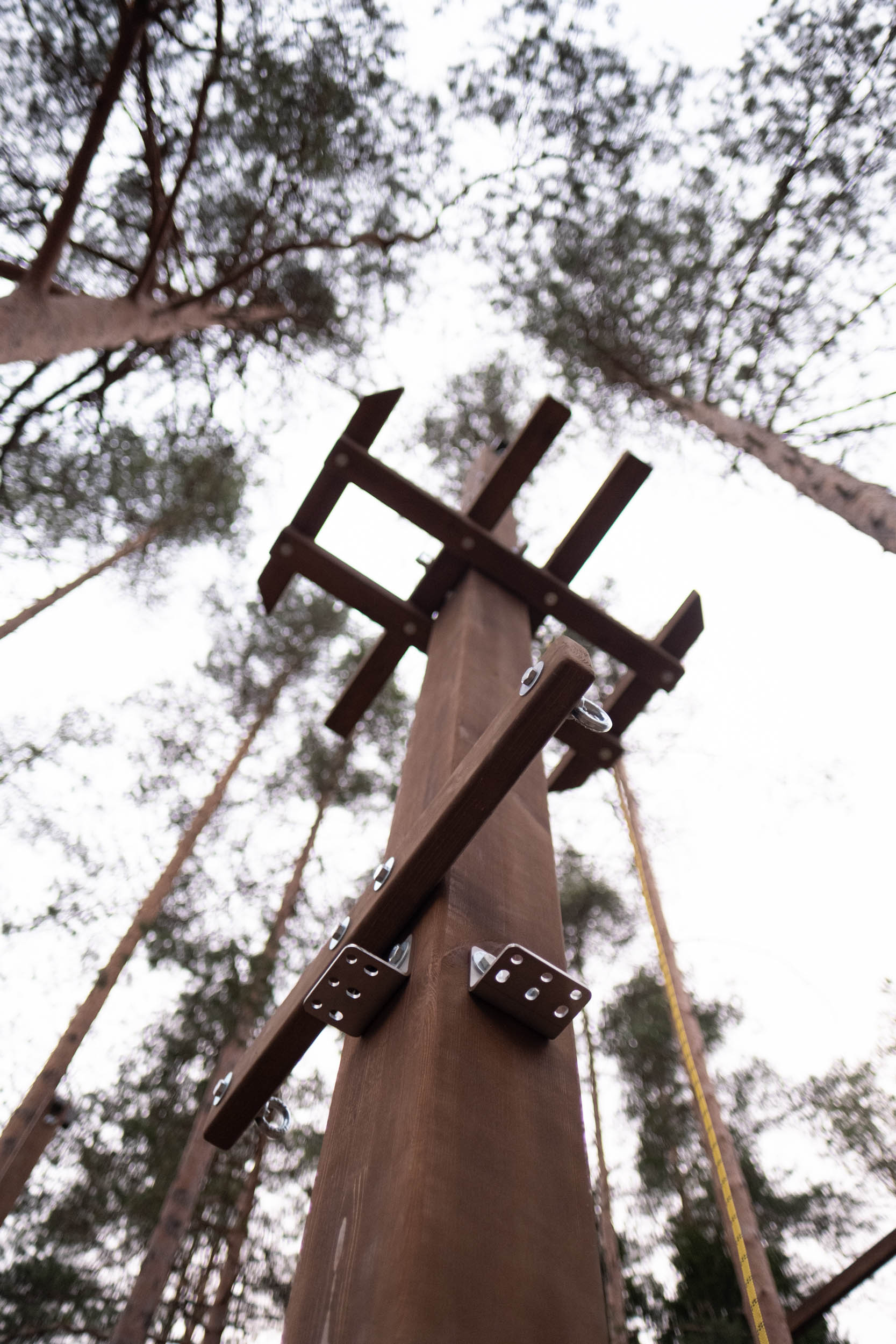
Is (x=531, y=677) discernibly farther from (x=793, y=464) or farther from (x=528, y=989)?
(x=793, y=464)

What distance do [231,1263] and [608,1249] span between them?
3397 millimetres

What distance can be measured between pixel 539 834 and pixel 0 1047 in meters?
10.1

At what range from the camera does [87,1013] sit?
6914 mm

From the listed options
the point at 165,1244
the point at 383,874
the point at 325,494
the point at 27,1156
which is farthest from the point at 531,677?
the point at 27,1156

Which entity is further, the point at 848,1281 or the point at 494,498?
the point at 848,1281

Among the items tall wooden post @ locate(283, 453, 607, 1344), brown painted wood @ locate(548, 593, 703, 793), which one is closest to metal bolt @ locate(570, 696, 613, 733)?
tall wooden post @ locate(283, 453, 607, 1344)

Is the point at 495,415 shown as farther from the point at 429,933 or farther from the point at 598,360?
the point at 429,933

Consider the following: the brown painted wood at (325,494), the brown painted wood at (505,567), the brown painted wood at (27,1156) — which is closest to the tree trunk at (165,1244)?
the brown painted wood at (27,1156)

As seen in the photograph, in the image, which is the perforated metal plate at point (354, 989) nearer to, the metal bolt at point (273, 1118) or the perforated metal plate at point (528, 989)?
the perforated metal plate at point (528, 989)

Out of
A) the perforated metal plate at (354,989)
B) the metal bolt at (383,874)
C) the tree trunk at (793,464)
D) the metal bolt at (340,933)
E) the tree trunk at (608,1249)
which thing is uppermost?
the tree trunk at (793,464)

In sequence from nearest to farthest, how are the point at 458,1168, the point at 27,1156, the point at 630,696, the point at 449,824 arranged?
the point at 458,1168, the point at 449,824, the point at 630,696, the point at 27,1156

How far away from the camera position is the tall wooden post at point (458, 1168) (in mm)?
810

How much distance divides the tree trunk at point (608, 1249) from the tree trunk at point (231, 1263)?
3.07 m

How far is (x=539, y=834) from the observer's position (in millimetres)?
1547
